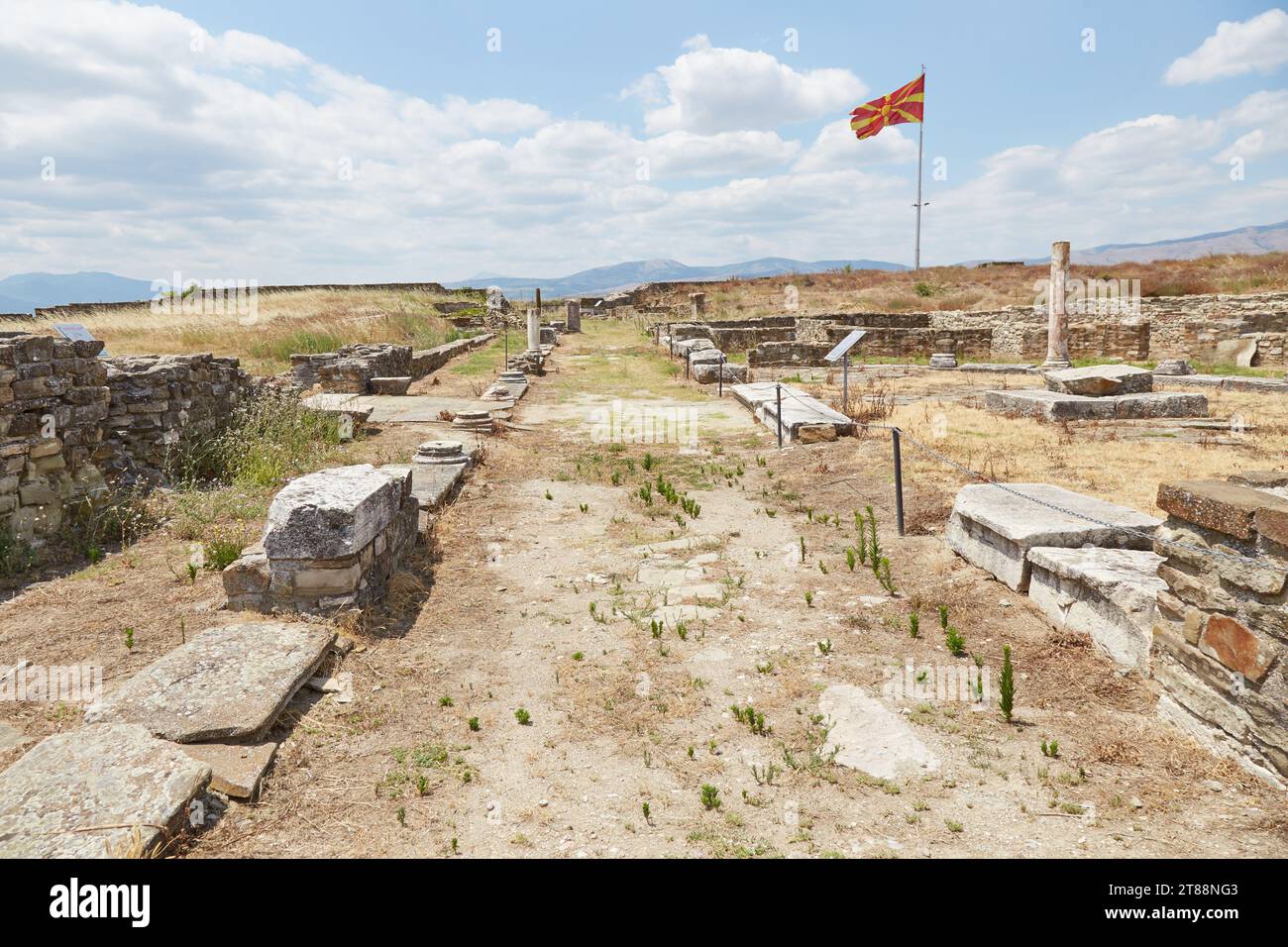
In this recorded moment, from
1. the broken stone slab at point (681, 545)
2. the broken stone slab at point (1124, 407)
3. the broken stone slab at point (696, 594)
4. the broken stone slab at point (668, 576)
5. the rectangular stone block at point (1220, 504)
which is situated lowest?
the broken stone slab at point (696, 594)

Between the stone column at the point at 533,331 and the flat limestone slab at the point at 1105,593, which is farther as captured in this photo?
the stone column at the point at 533,331

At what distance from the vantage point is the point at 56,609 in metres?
5.13

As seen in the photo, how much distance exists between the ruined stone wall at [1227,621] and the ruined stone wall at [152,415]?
8.98 meters

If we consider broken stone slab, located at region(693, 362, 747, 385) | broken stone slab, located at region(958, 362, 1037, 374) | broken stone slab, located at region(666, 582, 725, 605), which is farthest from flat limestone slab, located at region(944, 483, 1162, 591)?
broken stone slab, located at region(958, 362, 1037, 374)

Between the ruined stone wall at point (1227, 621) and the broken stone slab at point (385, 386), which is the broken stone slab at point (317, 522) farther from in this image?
the broken stone slab at point (385, 386)

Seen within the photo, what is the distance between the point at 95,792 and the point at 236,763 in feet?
1.84

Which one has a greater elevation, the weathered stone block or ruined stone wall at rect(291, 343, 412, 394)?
ruined stone wall at rect(291, 343, 412, 394)

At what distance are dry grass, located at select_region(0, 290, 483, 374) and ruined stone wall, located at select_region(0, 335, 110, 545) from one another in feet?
32.1

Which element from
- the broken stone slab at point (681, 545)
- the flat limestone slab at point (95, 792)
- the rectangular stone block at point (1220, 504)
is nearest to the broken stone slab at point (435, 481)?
the broken stone slab at point (681, 545)

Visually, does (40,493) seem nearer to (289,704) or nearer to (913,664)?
(289,704)

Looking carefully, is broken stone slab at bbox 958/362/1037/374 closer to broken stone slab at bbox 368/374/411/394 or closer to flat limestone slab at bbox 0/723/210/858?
broken stone slab at bbox 368/374/411/394

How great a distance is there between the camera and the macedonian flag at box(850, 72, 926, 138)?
109 ft

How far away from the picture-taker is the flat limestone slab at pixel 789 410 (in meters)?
10.5
